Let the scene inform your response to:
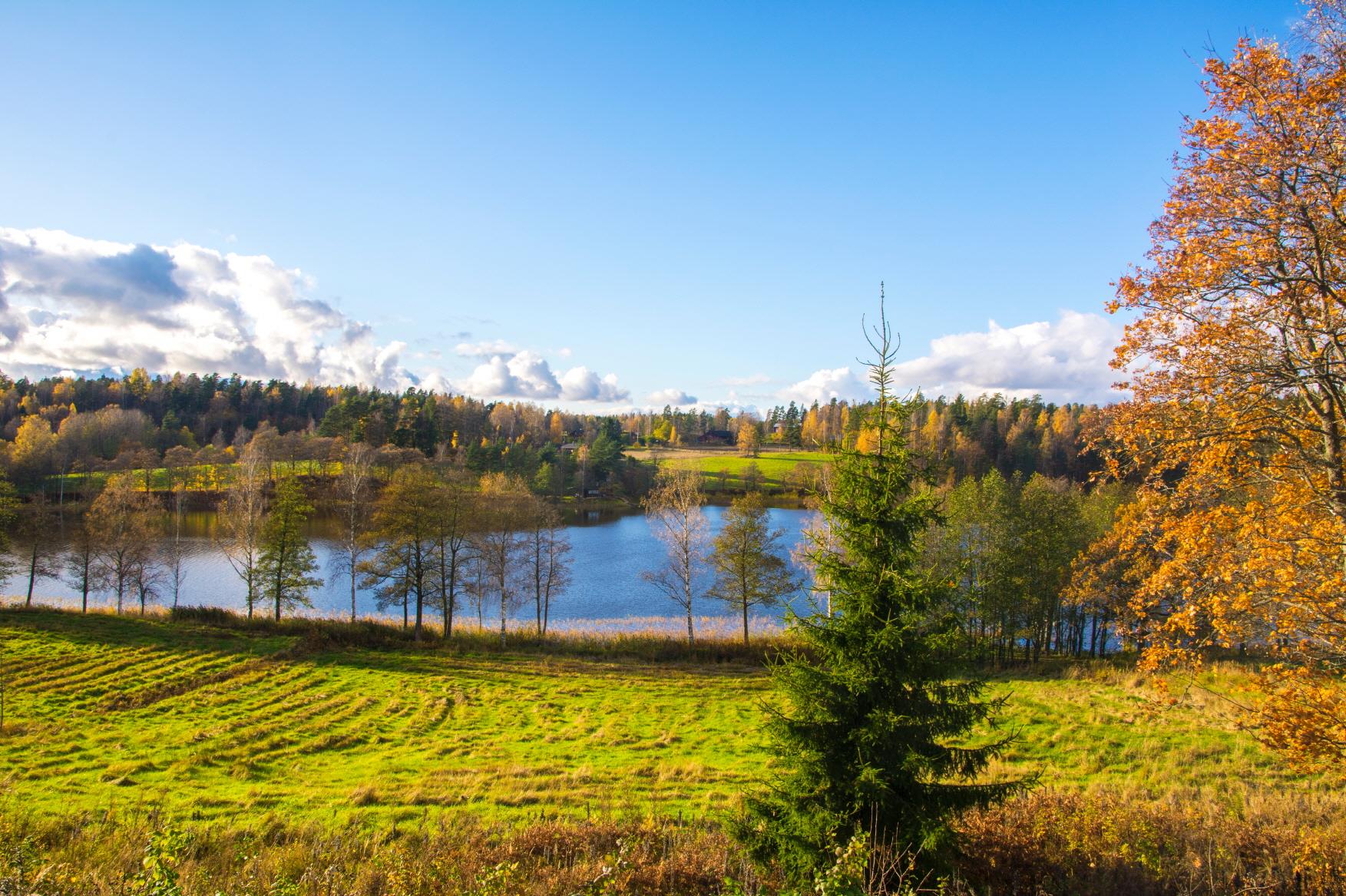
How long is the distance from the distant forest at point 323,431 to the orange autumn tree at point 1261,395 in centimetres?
5149

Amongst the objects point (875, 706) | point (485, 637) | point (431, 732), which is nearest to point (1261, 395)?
point (875, 706)

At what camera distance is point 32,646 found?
1024 inches

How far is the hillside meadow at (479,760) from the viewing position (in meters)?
7.77

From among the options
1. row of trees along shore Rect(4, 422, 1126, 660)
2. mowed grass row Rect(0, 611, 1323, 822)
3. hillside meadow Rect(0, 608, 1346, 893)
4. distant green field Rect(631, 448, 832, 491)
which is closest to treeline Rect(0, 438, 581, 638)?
row of trees along shore Rect(4, 422, 1126, 660)

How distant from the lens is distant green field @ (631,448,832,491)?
95.7m

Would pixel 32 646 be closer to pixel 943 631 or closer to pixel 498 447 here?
pixel 943 631

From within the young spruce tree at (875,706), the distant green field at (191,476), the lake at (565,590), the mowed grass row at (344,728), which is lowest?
the lake at (565,590)

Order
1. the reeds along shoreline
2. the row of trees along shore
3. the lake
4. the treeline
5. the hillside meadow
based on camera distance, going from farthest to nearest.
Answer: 1. the lake
2. the treeline
3. the row of trees along shore
4. the reeds along shoreline
5. the hillside meadow

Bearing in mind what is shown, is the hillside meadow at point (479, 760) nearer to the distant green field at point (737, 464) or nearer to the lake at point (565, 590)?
the lake at point (565, 590)

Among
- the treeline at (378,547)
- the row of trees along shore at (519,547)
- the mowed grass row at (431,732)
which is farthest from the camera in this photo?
the treeline at (378,547)

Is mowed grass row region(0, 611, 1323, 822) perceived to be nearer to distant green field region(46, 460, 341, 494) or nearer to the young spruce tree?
the young spruce tree

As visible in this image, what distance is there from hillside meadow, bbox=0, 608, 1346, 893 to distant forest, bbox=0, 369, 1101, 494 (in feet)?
104

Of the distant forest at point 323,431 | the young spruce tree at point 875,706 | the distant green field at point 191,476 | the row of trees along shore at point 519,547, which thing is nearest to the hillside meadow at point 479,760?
the young spruce tree at point 875,706

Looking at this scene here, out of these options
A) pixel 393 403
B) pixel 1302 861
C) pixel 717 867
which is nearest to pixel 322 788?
pixel 717 867
